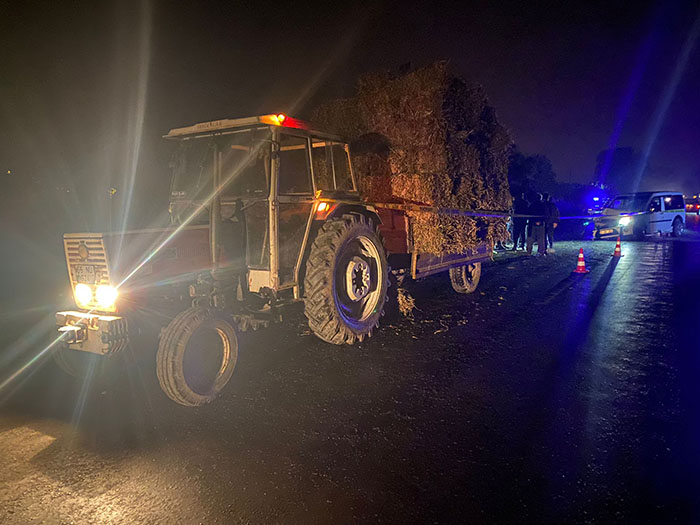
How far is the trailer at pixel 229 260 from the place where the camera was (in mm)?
3861

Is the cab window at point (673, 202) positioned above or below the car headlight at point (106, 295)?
above

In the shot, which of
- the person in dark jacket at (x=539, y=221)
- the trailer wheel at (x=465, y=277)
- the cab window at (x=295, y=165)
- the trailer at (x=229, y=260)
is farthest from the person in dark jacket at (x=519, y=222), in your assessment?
the cab window at (x=295, y=165)

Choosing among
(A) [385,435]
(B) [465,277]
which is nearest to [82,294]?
(A) [385,435]

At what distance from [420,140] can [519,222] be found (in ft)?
39.4

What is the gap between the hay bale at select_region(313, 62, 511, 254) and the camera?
6590 mm

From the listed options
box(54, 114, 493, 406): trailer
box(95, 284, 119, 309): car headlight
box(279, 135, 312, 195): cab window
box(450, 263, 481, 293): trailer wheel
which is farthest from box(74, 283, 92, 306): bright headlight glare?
box(450, 263, 481, 293): trailer wheel

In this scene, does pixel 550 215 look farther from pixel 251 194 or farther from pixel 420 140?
pixel 251 194

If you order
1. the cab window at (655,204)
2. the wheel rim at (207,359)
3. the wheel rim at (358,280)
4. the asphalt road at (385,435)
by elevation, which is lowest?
→ the asphalt road at (385,435)

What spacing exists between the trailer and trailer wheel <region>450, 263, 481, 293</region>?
293 centimetres

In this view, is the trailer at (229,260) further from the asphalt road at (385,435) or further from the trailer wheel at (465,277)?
the trailer wheel at (465,277)

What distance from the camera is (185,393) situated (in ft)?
12.3

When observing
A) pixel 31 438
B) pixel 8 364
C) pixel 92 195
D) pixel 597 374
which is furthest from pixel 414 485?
pixel 92 195

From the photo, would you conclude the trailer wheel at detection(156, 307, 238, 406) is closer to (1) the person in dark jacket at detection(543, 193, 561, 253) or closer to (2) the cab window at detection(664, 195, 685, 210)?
(1) the person in dark jacket at detection(543, 193, 561, 253)

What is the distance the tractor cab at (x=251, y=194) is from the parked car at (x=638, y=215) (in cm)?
1865
